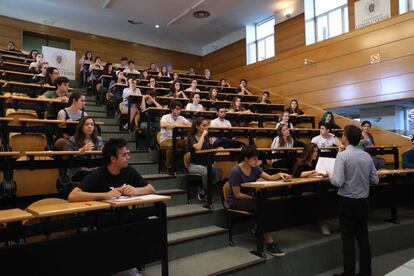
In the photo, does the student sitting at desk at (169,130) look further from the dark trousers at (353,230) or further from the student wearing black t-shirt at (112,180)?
the dark trousers at (353,230)

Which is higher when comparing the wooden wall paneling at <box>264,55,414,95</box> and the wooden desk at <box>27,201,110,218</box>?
the wooden wall paneling at <box>264,55,414,95</box>

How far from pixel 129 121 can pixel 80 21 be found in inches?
251

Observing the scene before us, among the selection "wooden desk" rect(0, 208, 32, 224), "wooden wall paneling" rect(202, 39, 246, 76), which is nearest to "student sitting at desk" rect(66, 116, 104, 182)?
"wooden desk" rect(0, 208, 32, 224)

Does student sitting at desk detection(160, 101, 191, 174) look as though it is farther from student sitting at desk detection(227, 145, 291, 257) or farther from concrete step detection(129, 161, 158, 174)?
student sitting at desk detection(227, 145, 291, 257)

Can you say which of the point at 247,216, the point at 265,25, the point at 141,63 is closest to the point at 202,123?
the point at 247,216

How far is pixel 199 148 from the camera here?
373 cm

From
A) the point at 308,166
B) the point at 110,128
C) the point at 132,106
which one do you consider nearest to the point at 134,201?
the point at 308,166

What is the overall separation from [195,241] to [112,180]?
3.29 ft

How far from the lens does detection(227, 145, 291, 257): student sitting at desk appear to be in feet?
9.88

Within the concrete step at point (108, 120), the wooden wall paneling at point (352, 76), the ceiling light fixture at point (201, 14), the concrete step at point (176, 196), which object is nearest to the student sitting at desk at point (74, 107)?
the concrete step at point (176, 196)

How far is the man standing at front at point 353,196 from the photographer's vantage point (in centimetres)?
277

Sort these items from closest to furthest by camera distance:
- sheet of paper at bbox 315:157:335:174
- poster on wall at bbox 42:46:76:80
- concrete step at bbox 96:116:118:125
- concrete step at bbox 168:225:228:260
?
concrete step at bbox 168:225:228:260
sheet of paper at bbox 315:157:335:174
concrete step at bbox 96:116:118:125
poster on wall at bbox 42:46:76:80

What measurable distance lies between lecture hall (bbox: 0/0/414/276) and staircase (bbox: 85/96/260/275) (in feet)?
0.05

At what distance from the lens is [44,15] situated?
369 inches
